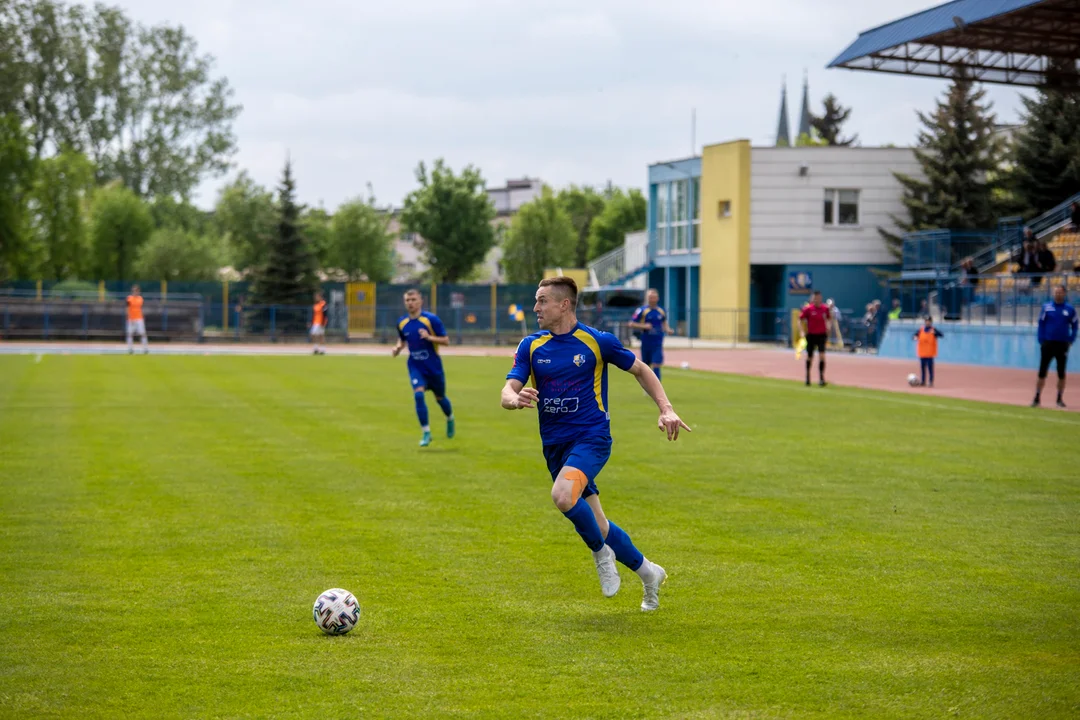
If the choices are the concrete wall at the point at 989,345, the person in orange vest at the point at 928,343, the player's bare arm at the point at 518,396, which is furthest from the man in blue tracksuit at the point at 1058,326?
the player's bare arm at the point at 518,396

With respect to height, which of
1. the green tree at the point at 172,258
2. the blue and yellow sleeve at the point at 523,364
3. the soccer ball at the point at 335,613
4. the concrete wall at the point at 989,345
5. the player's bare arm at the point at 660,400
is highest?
the green tree at the point at 172,258

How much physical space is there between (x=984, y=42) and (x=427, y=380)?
2105cm

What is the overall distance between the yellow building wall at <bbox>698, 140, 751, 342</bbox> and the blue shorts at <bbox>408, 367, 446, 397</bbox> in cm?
4012

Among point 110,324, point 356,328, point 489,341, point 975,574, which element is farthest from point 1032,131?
point 975,574

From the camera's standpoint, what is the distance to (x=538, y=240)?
83.2 meters

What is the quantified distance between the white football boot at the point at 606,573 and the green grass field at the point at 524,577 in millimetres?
117

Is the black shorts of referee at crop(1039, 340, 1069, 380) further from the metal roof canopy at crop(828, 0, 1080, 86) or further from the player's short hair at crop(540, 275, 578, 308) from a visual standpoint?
the player's short hair at crop(540, 275, 578, 308)

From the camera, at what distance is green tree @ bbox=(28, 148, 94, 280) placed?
6906cm

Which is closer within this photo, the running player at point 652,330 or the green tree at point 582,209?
the running player at point 652,330

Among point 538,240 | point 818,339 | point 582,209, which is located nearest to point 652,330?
point 818,339

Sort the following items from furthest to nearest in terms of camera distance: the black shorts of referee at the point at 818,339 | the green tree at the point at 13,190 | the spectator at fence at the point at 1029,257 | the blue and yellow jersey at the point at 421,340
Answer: the green tree at the point at 13,190 → the spectator at fence at the point at 1029,257 → the black shorts of referee at the point at 818,339 → the blue and yellow jersey at the point at 421,340

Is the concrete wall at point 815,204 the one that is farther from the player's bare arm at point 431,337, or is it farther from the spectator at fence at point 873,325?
the player's bare arm at point 431,337

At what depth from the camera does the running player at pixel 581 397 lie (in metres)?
7.58

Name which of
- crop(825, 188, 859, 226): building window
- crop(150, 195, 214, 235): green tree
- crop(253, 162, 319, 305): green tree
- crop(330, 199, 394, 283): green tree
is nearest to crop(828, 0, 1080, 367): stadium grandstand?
crop(825, 188, 859, 226): building window
